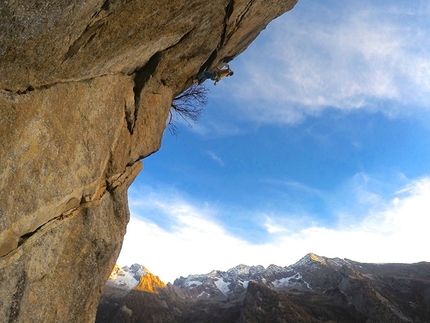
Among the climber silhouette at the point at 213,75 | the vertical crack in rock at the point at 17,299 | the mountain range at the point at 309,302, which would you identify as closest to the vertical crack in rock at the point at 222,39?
the climber silhouette at the point at 213,75

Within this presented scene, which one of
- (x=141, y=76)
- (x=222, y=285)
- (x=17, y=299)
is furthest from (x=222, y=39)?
(x=222, y=285)

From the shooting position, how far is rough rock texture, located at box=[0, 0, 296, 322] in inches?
222

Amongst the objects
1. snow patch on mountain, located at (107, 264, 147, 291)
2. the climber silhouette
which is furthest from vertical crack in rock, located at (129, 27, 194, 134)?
snow patch on mountain, located at (107, 264, 147, 291)

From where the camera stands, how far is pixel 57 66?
645cm

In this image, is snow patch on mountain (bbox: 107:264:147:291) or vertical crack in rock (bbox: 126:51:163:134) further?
snow patch on mountain (bbox: 107:264:147:291)

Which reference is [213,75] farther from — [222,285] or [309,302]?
[222,285]

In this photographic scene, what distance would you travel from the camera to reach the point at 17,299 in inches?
252

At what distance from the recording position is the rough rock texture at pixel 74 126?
5.64m

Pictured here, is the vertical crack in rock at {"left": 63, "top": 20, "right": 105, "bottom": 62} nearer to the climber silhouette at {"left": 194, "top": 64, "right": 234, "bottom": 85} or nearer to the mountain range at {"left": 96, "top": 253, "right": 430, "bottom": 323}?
the climber silhouette at {"left": 194, "top": 64, "right": 234, "bottom": 85}

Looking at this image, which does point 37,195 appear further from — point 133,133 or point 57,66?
point 133,133

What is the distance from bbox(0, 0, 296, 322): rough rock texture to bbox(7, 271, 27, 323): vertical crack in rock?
1.0 inches

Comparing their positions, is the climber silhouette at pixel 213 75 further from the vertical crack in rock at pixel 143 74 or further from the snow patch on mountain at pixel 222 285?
the snow patch on mountain at pixel 222 285

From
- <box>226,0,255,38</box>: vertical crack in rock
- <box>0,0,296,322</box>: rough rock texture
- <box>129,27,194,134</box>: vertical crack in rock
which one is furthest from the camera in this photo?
<box>226,0,255,38</box>: vertical crack in rock

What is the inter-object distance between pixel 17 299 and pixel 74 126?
453 centimetres
